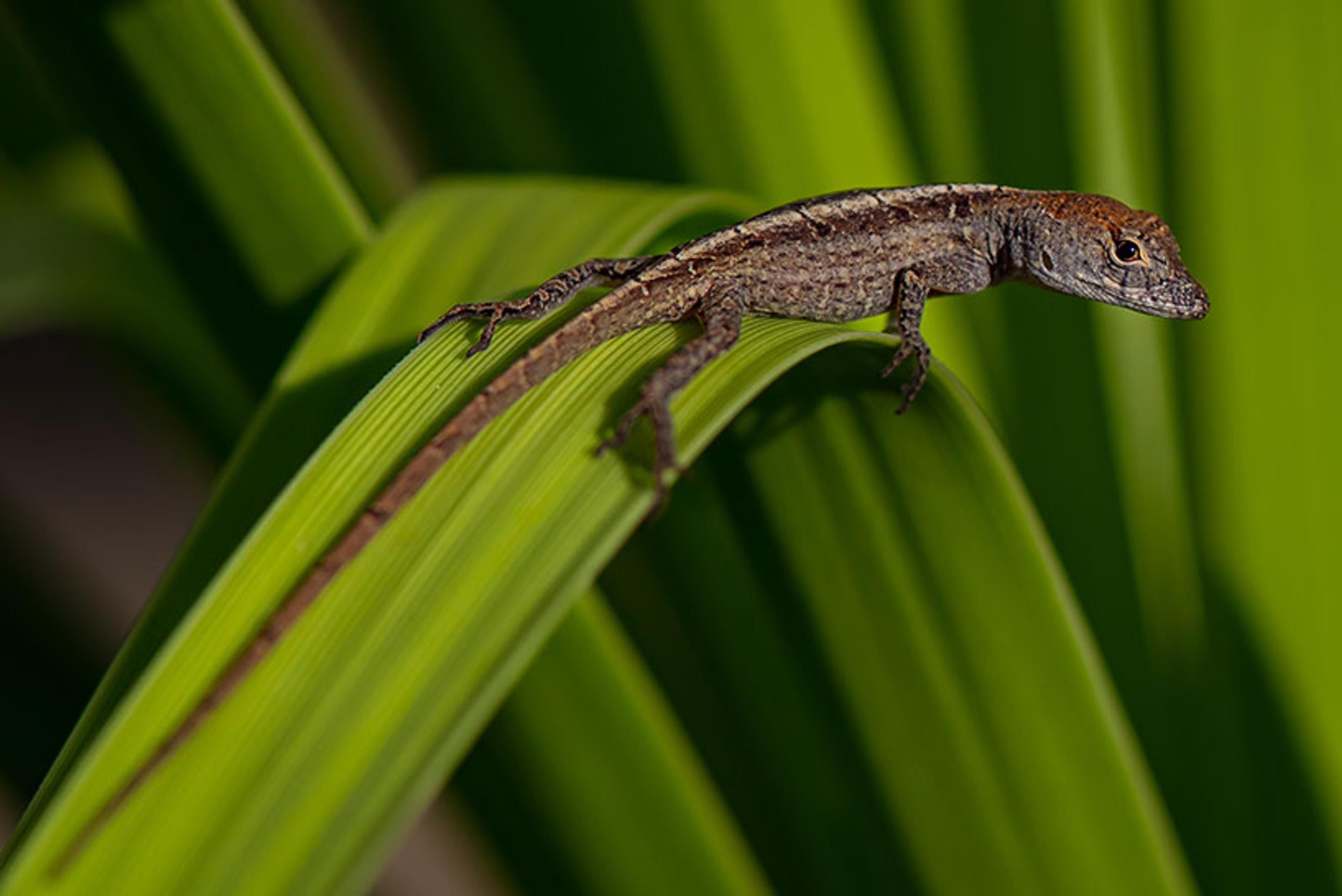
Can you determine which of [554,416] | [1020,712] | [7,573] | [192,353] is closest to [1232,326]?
[1020,712]

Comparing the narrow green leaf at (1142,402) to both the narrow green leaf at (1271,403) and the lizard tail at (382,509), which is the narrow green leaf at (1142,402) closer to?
the narrow green leaf at (1271,403)

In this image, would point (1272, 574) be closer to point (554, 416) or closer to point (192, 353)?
point (554, 416)

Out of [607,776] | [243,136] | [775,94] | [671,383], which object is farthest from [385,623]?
[775,94]

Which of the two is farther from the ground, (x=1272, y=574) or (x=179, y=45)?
(x=1272, y=574)

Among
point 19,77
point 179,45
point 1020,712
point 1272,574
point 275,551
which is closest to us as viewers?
point 275,551

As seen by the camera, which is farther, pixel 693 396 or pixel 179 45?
pixel 179 45

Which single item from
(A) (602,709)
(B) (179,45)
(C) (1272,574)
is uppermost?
(C) (1272,574)
